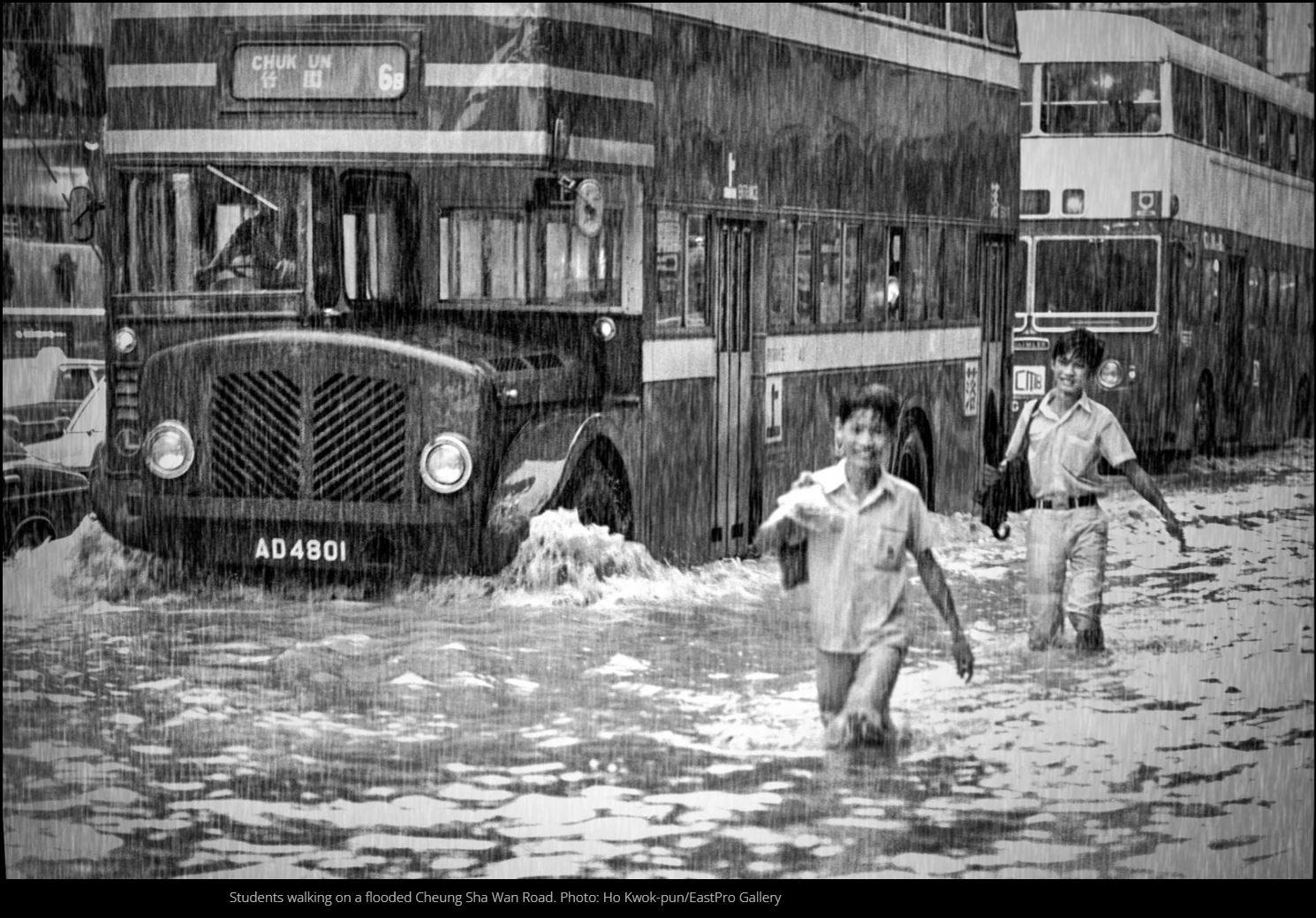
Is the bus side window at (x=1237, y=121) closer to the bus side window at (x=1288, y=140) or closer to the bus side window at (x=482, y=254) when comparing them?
the bus side window at (x=1288, y=140)

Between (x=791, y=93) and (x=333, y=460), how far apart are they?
4641 mm

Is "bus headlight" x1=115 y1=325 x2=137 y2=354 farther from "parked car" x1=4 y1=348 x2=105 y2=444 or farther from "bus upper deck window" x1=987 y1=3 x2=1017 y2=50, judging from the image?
"bus upper deck window" x1=987 y1=3 x2=1017 y2=50

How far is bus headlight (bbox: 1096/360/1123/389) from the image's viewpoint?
80.5ft

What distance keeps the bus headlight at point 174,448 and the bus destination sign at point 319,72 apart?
5.67 ft

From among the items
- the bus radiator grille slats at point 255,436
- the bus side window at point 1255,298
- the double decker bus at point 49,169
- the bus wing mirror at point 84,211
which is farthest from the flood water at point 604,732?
the bus side window at point 1255,298

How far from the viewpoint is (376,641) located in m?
12.7

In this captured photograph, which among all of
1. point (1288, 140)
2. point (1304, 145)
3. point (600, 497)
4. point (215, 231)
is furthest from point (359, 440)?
point (1304, 145)

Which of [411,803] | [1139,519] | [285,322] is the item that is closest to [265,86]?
[285,322]

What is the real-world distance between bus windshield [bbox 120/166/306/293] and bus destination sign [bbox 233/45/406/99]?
44 cm

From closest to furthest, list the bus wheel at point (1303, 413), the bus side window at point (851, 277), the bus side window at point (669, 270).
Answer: the bus side window at point (669, 270) → the bus side window at point (851, 277) → the bus wheel at point (1303, 413)

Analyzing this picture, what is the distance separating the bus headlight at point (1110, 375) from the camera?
80.5ft

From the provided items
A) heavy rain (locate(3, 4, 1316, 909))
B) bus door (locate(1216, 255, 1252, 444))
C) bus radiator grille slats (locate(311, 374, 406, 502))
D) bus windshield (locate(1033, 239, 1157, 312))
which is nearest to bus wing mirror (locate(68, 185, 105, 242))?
heavy rain (locate(3, 4, 1316, 909))

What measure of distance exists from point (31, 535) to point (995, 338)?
8413mm

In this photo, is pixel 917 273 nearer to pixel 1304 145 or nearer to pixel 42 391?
pixel 42 391
